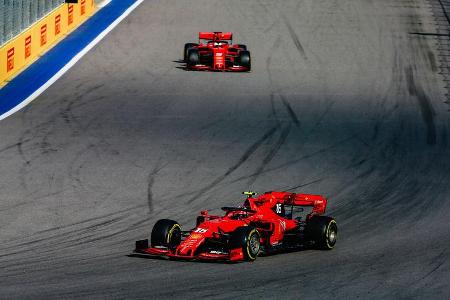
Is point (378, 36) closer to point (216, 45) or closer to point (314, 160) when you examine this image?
point (216, 45)

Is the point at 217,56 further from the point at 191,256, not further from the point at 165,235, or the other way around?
the point at 191,256

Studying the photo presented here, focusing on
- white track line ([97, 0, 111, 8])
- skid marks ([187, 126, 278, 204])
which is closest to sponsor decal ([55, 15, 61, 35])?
white track line ([97, 0, 111, 8])

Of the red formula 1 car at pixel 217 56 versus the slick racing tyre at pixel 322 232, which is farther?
the red formula 1 car at pixel 217 56

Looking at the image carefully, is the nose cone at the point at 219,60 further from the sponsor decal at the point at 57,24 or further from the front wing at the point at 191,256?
the front wing at the point at 191,256

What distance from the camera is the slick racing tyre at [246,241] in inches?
658

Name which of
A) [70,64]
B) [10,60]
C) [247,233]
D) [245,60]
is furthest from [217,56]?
[247,233]

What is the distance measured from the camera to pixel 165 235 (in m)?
17.2

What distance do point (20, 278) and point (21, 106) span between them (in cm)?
1544

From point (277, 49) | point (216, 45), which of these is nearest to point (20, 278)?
point (216, 45)

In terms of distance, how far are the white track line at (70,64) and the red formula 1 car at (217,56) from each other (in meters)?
3.82

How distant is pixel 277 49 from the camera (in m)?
38.8

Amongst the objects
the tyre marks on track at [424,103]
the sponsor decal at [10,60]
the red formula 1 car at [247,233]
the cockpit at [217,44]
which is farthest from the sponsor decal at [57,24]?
the red formula 1 car at [247,233]

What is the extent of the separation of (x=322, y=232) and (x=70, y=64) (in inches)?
765

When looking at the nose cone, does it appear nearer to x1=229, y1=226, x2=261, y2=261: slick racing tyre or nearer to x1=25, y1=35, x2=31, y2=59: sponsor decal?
x1=25, y1=35, x2=31, y2=59: sponsor decal
